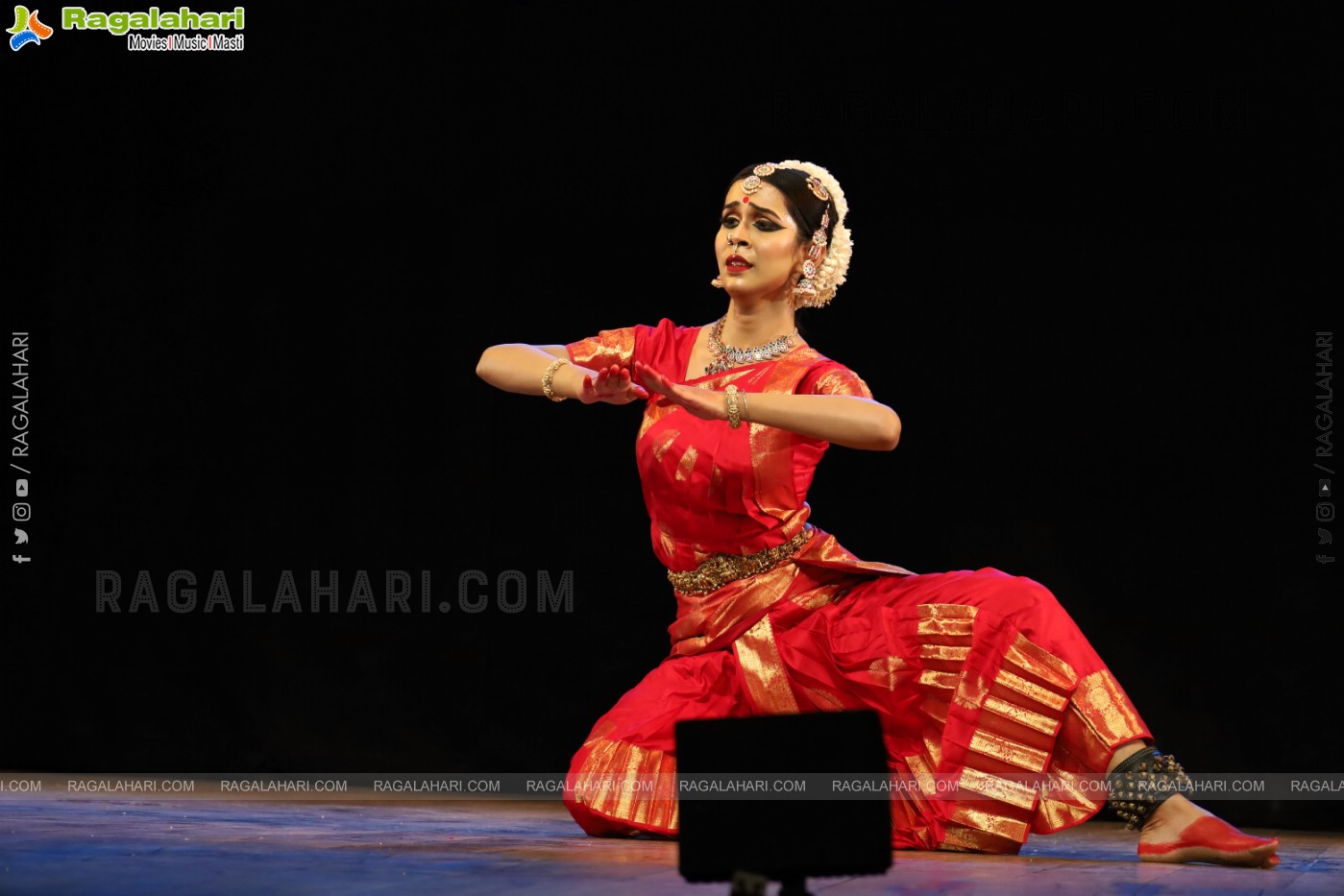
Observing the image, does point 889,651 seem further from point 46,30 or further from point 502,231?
point 46,30

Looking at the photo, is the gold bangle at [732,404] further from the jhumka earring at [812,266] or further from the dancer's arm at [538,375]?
the jhumka earring at [812,266]

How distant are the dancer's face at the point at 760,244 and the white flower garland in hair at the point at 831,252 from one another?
0.24 feet

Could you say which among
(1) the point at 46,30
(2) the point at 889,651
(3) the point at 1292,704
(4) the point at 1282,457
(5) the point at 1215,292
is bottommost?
(3) the point at 1292,704

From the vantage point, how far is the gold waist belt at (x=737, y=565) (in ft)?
9.80

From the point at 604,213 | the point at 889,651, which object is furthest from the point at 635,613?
the point at 889,651

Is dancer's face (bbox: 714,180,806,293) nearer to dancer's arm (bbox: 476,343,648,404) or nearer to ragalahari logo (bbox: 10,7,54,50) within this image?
dancer's arm (bbox: 476,343,648,404)

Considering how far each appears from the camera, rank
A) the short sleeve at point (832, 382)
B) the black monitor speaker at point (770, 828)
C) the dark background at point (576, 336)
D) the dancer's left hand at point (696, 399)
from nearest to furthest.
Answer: the black monitor speaker at point (770, 828), the dancer's left hand at point (696, 399), the short sleeve at point (832, 382), the dark background at point (576, 336)

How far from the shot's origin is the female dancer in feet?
8.80

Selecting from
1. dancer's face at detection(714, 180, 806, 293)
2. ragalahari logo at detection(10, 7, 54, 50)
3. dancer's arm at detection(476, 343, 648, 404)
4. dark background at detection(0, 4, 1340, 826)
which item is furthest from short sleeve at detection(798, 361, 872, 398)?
ragalahari logo at detection(10, 7, 54, 50)

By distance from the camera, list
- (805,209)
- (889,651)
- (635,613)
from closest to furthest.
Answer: (889,651), (805,209), (635,613)

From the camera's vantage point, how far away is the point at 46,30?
4227 millimetres

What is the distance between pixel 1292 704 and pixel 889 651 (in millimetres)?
1413

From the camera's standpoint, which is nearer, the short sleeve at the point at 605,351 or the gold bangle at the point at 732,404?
the gold bangle at the point at 732,404

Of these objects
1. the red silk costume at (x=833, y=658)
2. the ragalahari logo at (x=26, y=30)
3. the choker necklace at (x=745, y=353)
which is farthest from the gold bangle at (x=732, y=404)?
the ragalahari logo at (x=26, y=30)
